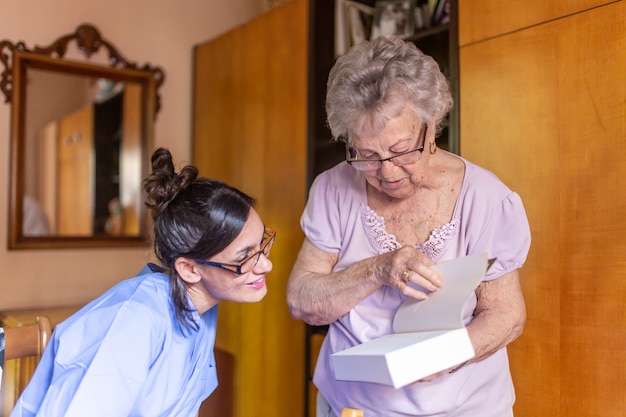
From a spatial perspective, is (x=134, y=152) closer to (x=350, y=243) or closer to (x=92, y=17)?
(x=92, y=17)

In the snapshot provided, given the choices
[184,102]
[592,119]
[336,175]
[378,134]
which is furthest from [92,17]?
[592,119]

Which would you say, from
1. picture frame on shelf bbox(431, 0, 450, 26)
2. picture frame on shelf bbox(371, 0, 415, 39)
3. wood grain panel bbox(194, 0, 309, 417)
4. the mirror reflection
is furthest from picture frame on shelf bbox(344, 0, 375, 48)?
the mirror reflection

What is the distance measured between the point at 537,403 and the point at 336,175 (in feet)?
2.82

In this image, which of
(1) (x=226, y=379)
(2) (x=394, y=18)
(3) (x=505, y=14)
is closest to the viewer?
(3) (x=505, y=14)

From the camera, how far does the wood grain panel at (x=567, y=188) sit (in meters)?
1.42

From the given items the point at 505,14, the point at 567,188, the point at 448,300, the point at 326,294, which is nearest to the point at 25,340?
the point at 326,294

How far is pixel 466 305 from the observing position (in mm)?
1252

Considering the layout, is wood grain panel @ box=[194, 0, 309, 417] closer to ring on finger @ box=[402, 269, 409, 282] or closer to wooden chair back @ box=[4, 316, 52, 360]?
wooden chair back @ box=[4, 316, 52, 360]

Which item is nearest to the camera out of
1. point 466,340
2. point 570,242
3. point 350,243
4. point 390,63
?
point 466,340

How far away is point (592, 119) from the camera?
1.47 m

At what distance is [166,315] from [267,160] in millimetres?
1589

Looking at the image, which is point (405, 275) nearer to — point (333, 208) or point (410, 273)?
point (410, 273)

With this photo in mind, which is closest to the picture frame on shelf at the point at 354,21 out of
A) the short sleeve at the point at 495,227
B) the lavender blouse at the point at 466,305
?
the lavender blouse at the point at 466,305

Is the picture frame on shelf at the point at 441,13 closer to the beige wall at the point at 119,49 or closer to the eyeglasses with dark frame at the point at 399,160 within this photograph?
the eyeglasses with dark frame at the point at 399,160
